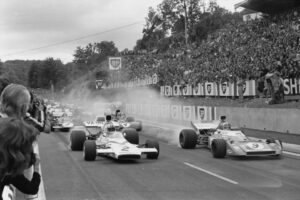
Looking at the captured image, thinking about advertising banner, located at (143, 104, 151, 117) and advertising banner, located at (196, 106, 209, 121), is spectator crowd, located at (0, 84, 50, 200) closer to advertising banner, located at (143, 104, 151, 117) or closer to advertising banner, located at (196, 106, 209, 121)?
advertising banner, located at (196, 106, 209, 121)

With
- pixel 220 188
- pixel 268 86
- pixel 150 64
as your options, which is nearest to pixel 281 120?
pixel 268 86

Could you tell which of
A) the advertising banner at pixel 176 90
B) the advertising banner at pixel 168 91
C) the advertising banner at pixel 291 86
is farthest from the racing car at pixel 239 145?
the advertising banner at pixel 168 91

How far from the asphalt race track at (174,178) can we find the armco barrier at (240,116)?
506 cm

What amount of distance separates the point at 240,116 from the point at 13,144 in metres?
20.0

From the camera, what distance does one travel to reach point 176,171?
1128cm

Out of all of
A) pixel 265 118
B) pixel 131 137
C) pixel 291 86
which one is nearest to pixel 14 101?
pixel 131 137

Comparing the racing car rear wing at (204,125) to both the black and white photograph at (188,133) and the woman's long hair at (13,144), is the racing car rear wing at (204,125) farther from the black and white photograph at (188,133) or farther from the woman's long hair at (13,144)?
the woman's long hair at (13,144)

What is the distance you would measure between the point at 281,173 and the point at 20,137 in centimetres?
863

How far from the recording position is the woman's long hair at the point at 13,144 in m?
3.02

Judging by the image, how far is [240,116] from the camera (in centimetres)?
2234

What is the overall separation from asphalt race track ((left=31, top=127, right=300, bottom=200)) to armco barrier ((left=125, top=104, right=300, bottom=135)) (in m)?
5.06

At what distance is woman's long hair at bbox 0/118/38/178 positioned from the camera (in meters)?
3.02

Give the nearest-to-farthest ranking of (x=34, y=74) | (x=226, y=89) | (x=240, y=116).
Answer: (x=240, y=116), (x=226, y=89), (x=34, y=74)

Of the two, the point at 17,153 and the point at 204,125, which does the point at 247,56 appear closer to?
the point at 204,125
